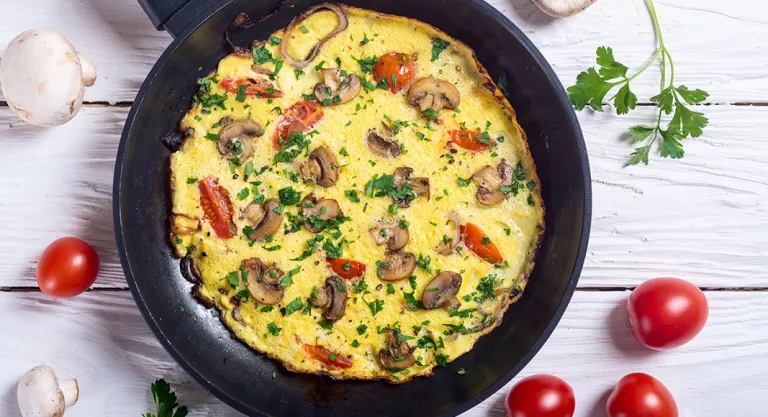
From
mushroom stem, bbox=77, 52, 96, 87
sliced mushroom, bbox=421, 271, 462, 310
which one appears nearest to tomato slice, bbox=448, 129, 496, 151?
sliced mushroom, bbox=421, 271, 462, 310

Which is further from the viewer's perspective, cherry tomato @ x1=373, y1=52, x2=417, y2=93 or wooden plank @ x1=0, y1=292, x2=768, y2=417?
wooden plank @ x1=0, y1=292, x2=768, y2=417

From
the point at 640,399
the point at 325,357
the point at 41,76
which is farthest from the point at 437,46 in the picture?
the point at 640,399

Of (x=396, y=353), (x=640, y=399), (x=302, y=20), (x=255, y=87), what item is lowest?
(x=640, y=399)

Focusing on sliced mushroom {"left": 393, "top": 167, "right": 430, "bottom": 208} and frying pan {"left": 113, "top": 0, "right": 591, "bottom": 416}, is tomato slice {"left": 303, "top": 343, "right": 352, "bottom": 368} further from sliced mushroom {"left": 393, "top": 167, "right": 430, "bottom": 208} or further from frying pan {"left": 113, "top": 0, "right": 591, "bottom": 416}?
sliced mushroom {"left": 393, "top": 167, "right": 430, "bottom": 208}

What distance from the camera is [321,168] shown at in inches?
140

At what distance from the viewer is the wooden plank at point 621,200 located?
3.87 m

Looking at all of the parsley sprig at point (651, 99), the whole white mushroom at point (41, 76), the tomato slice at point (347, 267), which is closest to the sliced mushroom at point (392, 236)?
the tomato slice at point (347, 267)

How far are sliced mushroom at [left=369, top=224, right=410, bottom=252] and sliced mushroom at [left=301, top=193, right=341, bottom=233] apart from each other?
0.76ft

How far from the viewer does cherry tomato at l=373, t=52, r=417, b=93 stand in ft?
11.9

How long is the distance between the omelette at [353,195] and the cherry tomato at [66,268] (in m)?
0.52

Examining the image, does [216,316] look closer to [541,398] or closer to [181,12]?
[181,12]

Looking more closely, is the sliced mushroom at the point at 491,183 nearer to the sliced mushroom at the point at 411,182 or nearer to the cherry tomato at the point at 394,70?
the sliced mushroom at the point at 411,182

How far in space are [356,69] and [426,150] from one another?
0.57 m

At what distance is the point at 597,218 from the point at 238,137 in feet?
6.78
